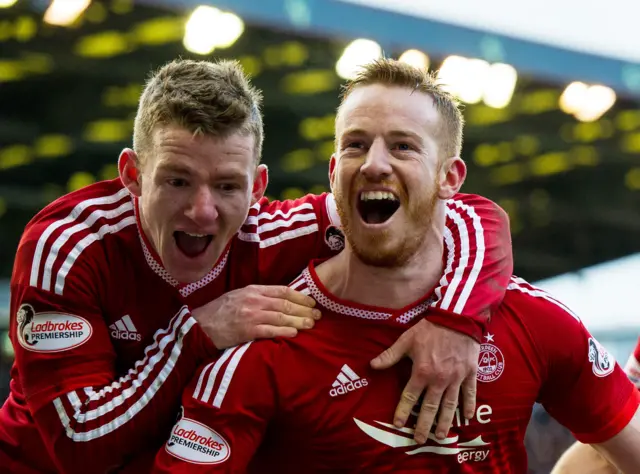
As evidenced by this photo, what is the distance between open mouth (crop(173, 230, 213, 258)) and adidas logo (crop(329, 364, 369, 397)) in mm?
525

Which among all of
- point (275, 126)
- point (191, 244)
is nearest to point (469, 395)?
point (191, 244)

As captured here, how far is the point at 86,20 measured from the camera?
766 cm

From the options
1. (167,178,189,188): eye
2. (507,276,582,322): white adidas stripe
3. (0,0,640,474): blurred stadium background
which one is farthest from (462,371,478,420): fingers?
(0,0,640,474): blurred stadium background

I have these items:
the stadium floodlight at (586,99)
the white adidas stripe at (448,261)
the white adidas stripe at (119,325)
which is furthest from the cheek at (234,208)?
the stadium floodlight at (586,99)

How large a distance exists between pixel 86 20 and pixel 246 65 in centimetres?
170

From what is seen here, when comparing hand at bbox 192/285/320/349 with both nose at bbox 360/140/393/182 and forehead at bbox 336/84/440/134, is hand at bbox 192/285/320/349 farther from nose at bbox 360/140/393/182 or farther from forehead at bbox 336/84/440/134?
forehead at bbox 336/84/440/134

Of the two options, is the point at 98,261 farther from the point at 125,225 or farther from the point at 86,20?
the point at 86,20

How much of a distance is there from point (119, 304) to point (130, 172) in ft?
1.21

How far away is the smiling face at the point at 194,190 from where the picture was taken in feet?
7.93

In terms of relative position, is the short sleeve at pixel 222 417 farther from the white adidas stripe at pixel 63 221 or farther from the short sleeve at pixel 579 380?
the short sleeve at pixel 579 380

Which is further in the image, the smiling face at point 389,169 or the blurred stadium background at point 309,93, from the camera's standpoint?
the blurred stadium background at point 309,93

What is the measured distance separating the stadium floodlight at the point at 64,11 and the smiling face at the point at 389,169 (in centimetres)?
517

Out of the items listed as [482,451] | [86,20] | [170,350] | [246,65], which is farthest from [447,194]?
[246,65]

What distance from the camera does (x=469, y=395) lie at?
2.40 metres
